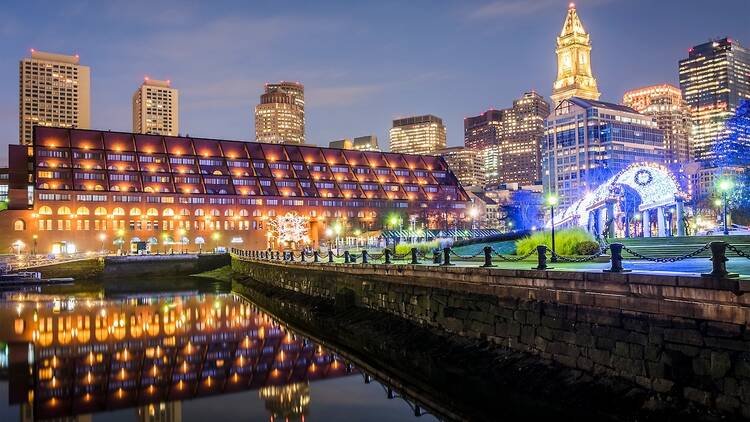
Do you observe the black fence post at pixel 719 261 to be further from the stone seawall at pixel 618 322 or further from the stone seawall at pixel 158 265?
the stone seawall at pixel 158 265

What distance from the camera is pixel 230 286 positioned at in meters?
72.6

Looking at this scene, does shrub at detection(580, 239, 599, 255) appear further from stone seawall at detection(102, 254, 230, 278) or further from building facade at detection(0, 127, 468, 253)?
building facade at detection(0, 127, 468, 253)

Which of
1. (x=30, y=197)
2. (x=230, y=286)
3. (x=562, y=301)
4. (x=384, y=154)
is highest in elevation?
(x=384, y=154)

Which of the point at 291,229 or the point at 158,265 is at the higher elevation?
the point at 291,229

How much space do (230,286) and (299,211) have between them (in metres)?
72.2

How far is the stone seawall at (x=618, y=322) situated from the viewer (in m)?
13.8

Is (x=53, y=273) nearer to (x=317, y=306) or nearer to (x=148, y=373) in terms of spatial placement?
(x=317, y=306)

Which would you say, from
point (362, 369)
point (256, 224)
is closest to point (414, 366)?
point (362, 369)

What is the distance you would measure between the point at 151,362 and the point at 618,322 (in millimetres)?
20350

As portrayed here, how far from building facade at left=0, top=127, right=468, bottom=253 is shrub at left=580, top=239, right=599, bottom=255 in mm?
72489

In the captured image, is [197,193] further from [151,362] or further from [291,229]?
[151,362]

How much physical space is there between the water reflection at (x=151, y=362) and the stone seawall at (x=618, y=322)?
5622 millimetres

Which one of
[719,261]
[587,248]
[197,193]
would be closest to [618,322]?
[719,261]

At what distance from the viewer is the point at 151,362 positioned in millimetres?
28234
